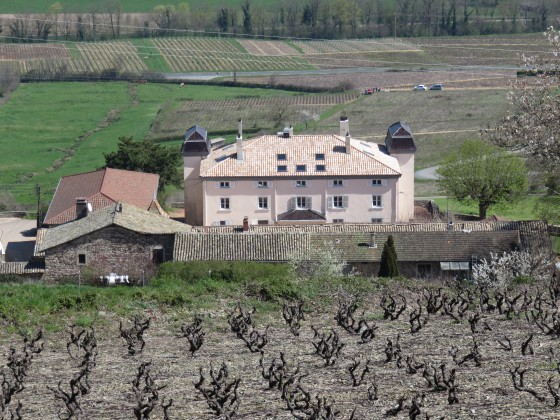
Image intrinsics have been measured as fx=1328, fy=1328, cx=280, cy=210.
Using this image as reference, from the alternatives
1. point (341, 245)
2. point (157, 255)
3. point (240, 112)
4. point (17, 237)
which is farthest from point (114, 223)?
point (240, 112)

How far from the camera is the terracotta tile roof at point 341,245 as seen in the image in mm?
52906

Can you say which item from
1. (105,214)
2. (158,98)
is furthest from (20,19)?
(105,214)

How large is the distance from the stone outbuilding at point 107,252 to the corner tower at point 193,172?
19.1m

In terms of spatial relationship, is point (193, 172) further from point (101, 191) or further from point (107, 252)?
point (107, 252)

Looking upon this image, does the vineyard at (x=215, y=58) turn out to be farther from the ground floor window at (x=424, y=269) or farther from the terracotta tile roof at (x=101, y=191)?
the ground floor window at (x=424, y=269)

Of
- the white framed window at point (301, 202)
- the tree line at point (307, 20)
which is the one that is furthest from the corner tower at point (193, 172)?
the tree line at point (307, 20)

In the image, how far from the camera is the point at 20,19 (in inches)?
6432

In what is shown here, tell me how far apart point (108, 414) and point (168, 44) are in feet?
436

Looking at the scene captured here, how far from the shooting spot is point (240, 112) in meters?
114

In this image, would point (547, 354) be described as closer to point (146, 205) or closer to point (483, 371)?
point (483, 371)

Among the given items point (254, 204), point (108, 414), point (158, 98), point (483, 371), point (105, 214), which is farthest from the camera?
point (158, 98)

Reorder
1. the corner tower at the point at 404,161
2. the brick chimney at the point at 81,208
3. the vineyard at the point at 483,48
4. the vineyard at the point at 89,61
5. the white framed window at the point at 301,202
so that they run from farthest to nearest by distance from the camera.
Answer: the vineyard at the point at 483,48 < the vineyard at the point at 89,61 < the corner tower at the point at 404,161 < the white framed window at the point at 301,202 < the brick chimney at the point at 81,208

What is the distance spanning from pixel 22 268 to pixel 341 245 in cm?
1335

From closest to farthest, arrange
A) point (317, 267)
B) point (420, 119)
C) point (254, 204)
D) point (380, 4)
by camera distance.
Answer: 1. point (317, 267)
2. point (254, 204)
3. point (420, 119)
4. point (380, 4)
